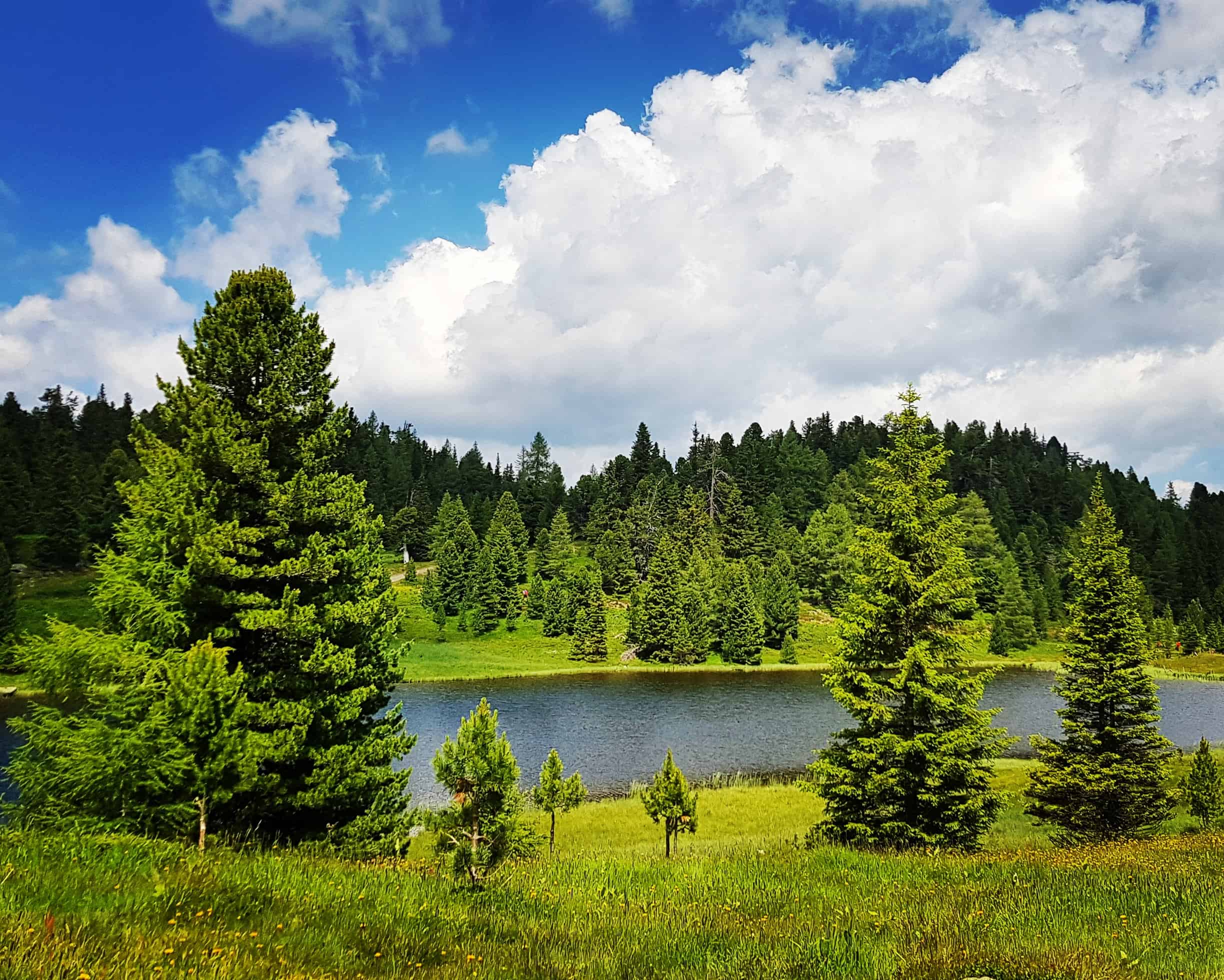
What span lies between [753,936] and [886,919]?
1.73 metres

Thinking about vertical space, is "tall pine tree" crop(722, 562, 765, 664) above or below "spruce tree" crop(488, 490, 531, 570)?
below

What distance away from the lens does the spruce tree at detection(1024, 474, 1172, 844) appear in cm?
2277

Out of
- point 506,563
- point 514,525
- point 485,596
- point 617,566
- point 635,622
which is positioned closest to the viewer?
point 635,622

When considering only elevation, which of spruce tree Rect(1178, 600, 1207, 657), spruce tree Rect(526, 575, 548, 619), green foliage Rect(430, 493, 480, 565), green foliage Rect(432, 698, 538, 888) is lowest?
spruce tree Rect(1178, 600, 1207, 657)

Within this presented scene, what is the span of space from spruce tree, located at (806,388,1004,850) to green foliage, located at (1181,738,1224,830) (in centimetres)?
1079

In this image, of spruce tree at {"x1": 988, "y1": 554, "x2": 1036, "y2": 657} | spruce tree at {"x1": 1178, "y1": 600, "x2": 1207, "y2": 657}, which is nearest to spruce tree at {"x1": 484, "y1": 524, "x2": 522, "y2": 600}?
spruce tree at {"x1": 988, "y1": 554, "x2": 1036, "y2": 657}

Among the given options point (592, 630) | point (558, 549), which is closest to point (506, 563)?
point (558, 549)

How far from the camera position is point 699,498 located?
12825 centimetres

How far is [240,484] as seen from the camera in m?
17.4

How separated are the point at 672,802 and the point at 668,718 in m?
37.2

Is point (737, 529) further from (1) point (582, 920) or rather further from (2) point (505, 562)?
(1) point (582, 920)

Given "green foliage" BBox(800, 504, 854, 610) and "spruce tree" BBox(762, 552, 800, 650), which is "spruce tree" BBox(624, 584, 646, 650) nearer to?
"spruce tree" BBox(762, 552, 800, 650)

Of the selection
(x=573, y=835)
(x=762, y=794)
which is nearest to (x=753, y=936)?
(x=573, y=835)

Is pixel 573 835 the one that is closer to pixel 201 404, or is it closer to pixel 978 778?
pixel 978 778
